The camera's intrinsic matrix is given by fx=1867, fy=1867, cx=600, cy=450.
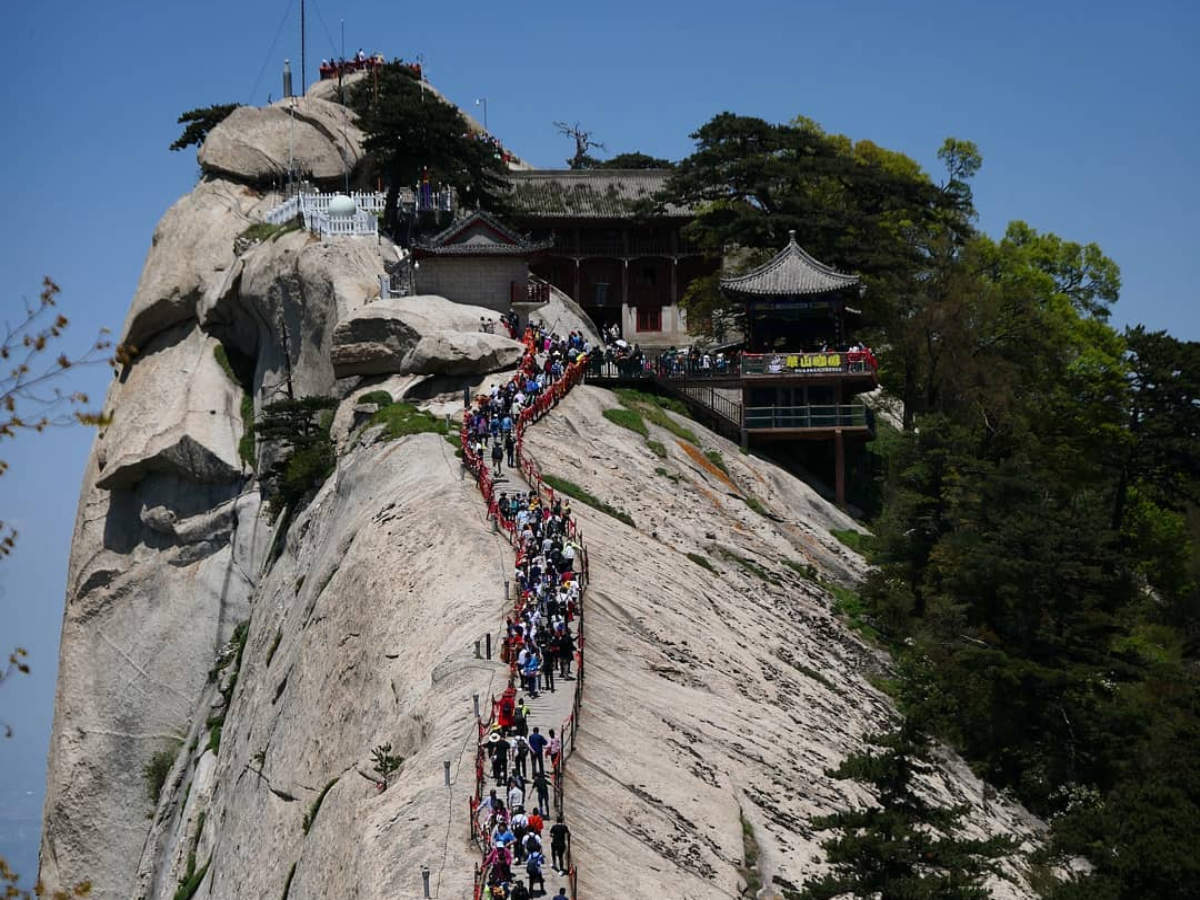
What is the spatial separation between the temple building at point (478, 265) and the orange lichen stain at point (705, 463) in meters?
9.64

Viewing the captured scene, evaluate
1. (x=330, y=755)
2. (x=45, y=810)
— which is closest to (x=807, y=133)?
(x=45, y=810)

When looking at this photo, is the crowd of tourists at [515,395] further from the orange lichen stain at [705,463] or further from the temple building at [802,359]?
the temple building at [802,359]

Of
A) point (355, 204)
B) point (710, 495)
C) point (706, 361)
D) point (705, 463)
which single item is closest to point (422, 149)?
→ point (355, 204)

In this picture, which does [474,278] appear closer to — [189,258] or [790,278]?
[790,278]

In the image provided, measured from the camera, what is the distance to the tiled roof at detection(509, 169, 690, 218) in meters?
88.0

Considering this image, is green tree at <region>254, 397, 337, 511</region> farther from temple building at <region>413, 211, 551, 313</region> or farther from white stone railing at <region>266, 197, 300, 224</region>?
white stone railing at <region>266, 197, 300, 224</region>

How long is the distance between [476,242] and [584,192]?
2339 cm

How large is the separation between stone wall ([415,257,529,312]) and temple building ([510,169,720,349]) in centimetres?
1997

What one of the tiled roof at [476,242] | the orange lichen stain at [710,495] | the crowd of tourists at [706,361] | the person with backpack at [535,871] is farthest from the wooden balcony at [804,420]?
the person with backpack at [535,871]

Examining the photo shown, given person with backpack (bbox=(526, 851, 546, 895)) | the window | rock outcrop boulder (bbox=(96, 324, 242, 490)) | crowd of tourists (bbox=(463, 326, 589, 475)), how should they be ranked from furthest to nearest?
the window → rock outcrop boulder (bbox=(96, 324, 242, 490)) → crowd of tourists (bbox=(463, 326, 589, 475)) → person with backpack (bbox=(526, 851, 546, 895))

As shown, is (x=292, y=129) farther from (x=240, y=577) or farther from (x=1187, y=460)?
(x=1187, y=460)

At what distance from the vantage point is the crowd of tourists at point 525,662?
90.2 feet

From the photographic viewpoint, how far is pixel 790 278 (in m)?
68.0

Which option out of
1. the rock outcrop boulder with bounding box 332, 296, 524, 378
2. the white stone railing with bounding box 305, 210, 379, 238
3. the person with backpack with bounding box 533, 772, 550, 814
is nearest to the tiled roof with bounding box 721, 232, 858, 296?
the rock outcrop boulder with bounding box 332, 296, 524, 378
